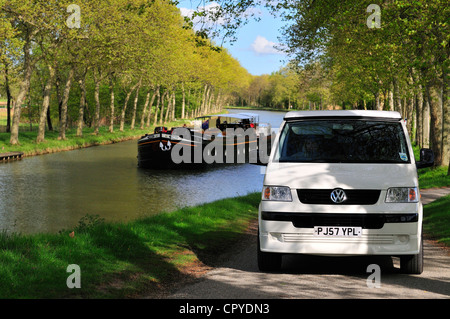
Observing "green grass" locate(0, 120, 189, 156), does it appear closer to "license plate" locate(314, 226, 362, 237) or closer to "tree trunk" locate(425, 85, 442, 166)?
"tree trunk" locate(425, 85, 442, 166)

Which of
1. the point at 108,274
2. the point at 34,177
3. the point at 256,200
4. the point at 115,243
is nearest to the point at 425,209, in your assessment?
the point at 256,200

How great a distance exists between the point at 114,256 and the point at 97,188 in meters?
17.1

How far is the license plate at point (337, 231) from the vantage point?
702 cm

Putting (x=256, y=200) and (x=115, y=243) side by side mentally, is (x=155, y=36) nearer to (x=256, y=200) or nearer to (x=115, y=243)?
(x=256, y=200)

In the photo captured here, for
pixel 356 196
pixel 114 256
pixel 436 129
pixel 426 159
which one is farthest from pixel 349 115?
pixel 436 129

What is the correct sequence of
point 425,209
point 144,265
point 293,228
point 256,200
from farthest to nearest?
point 256,200, point 425,209, point 144,265, point 293,228

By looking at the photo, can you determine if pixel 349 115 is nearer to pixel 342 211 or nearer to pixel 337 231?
pixel 342 211

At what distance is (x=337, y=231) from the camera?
7.04 m

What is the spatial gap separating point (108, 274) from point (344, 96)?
51.8 meters

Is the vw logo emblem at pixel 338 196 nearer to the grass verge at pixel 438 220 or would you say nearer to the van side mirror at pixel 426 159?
the van side mirror at pixel 426 159

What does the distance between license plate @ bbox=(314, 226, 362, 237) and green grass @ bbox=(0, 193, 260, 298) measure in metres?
2.15

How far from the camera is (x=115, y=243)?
966cm

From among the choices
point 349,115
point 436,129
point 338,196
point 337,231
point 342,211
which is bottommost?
point 337,231

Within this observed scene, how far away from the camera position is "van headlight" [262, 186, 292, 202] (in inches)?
283
